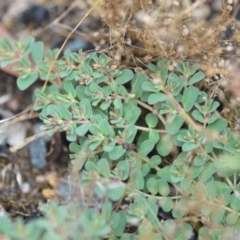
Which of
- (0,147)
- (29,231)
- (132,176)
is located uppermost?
(29,231)

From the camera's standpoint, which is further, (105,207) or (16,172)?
(16,172)

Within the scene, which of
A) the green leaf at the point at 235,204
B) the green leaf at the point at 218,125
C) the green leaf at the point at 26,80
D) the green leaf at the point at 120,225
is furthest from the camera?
the green leaf at the point at 26,80

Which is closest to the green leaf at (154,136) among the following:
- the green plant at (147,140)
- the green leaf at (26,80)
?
the green plant at (147,140)

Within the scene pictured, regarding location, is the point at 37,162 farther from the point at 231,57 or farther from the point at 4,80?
the point at 231,57

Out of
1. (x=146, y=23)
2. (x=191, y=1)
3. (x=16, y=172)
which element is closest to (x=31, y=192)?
(x=16, y=172)

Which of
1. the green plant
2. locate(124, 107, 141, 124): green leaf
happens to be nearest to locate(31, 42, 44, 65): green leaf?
the green plant

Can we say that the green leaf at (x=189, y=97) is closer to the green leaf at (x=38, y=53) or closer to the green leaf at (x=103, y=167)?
the green leaf at (x=103, y=167)
